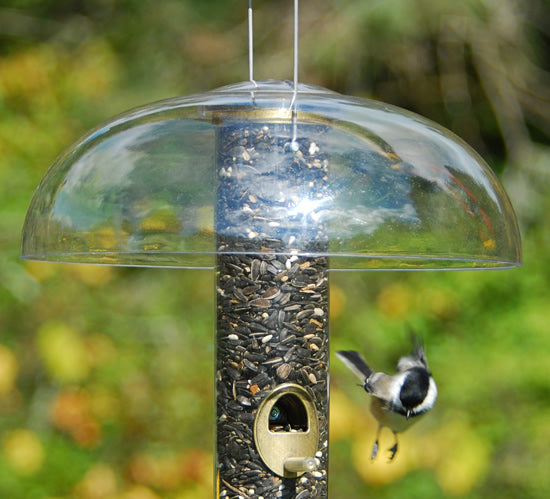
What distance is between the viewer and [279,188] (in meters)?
1.14

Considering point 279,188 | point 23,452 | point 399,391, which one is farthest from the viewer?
point 23,452

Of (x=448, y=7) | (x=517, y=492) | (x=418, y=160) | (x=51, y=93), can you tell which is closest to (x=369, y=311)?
(x=517, y=492)

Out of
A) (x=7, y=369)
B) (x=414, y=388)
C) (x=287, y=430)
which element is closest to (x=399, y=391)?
(x=414, y=388)

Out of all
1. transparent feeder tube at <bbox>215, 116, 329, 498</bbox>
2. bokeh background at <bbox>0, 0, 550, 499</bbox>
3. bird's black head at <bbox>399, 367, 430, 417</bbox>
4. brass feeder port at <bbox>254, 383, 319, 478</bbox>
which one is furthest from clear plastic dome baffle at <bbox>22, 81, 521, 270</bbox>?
bokeh background at <bbox>0, 0, 550, 499</bbox>

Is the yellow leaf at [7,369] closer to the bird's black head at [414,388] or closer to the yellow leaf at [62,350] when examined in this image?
the yellow leaf at [62,350]

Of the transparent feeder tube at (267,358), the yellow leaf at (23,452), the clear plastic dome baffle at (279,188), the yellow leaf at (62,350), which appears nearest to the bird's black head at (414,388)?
the transparent feeder tube at (267,358)

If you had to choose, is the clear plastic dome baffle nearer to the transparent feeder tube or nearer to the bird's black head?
the transparent feeder tube

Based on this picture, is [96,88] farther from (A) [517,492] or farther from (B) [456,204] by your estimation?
(B) [456,204]

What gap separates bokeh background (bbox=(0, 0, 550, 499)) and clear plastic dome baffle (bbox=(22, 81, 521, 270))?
5.98ft

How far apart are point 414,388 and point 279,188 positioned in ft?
2.78

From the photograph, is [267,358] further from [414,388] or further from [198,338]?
[198,338]

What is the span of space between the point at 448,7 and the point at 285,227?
2.34 metres

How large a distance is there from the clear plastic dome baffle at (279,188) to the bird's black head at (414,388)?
598mm

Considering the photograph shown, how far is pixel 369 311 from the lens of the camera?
3.15 metres
